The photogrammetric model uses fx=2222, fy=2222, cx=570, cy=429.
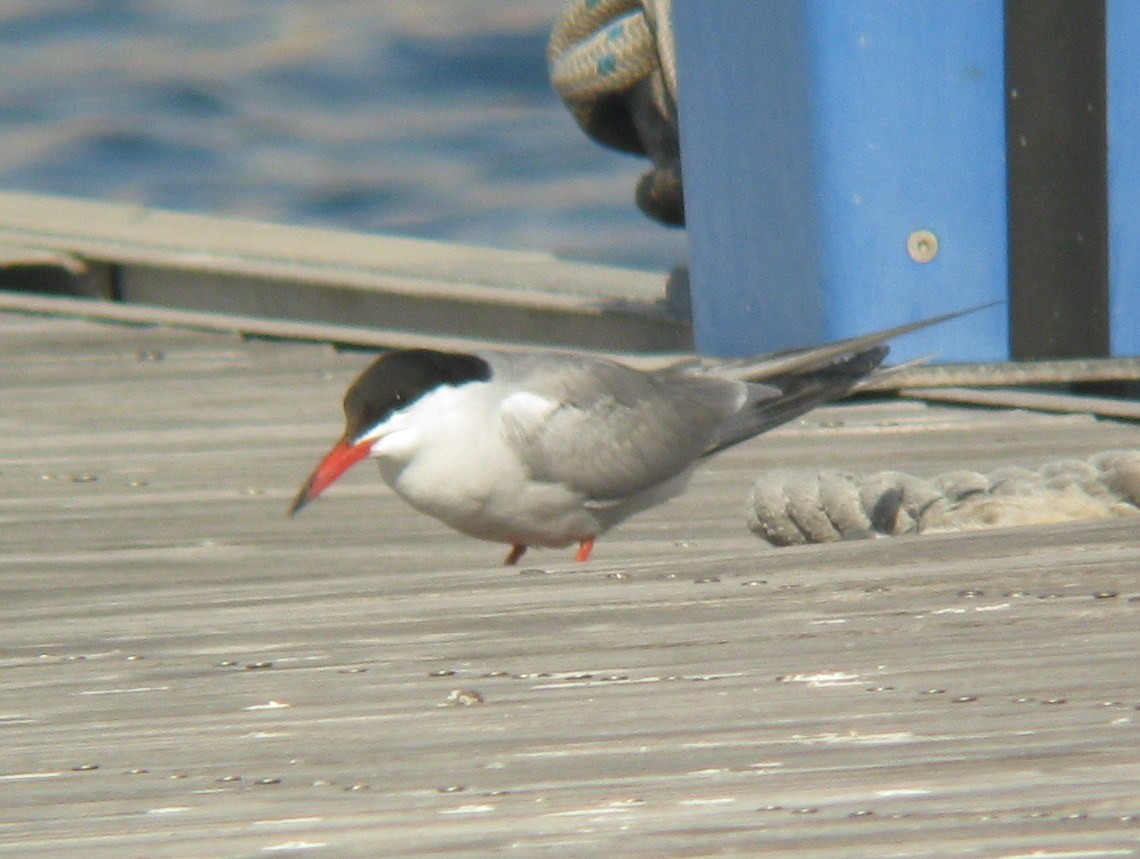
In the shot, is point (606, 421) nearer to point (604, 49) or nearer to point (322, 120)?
point (604, 49)

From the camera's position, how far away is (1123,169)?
4.46 metres

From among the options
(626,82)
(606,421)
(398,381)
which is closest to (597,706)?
(398,381)

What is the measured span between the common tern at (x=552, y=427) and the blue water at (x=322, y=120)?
34.7 ft

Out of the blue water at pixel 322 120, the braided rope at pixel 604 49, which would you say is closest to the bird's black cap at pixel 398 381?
the braided rope at pixel 604 49

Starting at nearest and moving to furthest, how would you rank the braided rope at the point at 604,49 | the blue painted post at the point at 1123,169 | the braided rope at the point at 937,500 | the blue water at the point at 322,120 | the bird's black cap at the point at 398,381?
the braided rope at the point at 937,500, the bird's black cap at the point at 398,381, the blue painted post at the point at 1123,169, the braided rope at the point at 604,49, the blue water at the point at 322,120

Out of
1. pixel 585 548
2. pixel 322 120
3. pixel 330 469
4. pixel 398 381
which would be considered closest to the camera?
pixel 330 469

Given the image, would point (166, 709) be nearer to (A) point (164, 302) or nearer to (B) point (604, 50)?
(B) point (604, 50)

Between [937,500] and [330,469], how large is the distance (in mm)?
1030

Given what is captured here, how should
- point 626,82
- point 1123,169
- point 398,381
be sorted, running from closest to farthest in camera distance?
1. point 398,381
2. point 1123,169
3. point 626,82

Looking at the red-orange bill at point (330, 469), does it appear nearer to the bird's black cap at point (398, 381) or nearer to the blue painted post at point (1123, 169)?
the bird's black cap at point (398, 381)

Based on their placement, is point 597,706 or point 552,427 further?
point 552,427

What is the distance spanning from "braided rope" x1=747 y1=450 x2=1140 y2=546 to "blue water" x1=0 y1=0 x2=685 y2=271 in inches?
451

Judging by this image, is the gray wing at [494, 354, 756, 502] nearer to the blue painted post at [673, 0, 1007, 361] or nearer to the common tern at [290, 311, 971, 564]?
the common tern at [290, 311, 971, 564]

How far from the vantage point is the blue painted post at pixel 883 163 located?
4469mm
